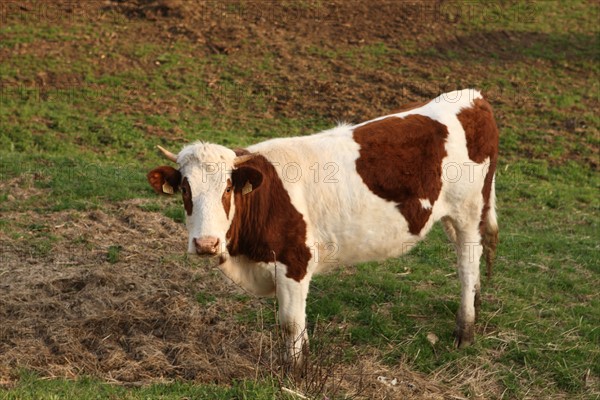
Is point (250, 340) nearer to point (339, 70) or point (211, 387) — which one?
point (211, 387)

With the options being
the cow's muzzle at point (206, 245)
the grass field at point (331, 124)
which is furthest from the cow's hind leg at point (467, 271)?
the cow's muzzle at point (206, 245)

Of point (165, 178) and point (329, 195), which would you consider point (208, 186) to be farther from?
point (329, 195)

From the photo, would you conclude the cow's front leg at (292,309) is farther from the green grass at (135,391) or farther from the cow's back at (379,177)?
the green grass at (135,391)

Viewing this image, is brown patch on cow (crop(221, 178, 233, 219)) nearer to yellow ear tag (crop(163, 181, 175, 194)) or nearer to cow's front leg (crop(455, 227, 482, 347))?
yellow ear tag (crop(163, 181, 175, 194))

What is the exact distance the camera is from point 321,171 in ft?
22.5

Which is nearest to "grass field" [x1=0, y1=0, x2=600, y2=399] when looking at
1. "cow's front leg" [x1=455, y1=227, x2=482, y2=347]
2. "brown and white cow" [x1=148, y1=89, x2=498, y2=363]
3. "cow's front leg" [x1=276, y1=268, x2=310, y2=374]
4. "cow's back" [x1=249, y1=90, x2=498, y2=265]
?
"cow's front leg" [x1=455, y1=227, x2=482, y2=347]

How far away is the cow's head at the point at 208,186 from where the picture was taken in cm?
595

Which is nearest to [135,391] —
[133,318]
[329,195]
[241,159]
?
[133,318]

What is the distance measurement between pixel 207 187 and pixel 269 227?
744 mm

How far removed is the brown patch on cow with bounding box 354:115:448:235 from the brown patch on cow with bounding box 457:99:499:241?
0.39 m

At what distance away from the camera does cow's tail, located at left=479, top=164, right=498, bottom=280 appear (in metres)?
7.97

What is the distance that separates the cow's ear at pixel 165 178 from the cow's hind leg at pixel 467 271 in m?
3.09

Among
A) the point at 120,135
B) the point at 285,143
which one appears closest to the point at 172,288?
the point at 285,143

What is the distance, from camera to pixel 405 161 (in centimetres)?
713
